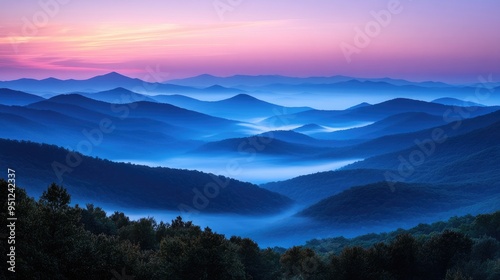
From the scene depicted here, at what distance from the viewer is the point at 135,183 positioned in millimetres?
144500

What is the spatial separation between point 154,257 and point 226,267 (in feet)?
12.8

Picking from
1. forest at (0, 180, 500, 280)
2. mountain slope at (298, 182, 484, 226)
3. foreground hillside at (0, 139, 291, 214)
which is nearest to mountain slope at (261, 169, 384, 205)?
foreground hillside at (0, 139, 291, 214)

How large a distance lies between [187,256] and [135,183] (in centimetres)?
12199

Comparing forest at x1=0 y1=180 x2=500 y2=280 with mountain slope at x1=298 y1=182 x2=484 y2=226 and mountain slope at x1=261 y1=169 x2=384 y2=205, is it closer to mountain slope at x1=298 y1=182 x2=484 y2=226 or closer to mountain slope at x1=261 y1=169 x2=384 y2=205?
mountain slope at x1=298 y1=182 x2=484 y2=226

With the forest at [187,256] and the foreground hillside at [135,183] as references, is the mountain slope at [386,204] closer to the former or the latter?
the foreground hillside at [135,183]

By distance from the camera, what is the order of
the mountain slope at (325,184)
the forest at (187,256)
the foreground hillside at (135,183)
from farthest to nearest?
the mountain slope at (325,184), the foreground hillside at (135,183), the forest at (187,256)

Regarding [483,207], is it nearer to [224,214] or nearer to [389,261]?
[224,214]

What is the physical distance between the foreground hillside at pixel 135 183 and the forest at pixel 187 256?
10025 cm

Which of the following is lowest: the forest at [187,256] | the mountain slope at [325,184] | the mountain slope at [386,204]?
the forest at [187,256]

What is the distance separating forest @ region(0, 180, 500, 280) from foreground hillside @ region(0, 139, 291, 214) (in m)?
100

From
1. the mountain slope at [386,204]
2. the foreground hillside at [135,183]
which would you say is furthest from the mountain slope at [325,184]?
the mountain slope at [386,204]

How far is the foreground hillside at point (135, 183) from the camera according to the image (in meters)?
134

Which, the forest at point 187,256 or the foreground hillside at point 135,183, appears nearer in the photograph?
the forest at point 187,256

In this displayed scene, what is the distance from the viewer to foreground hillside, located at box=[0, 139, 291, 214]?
440 feet
